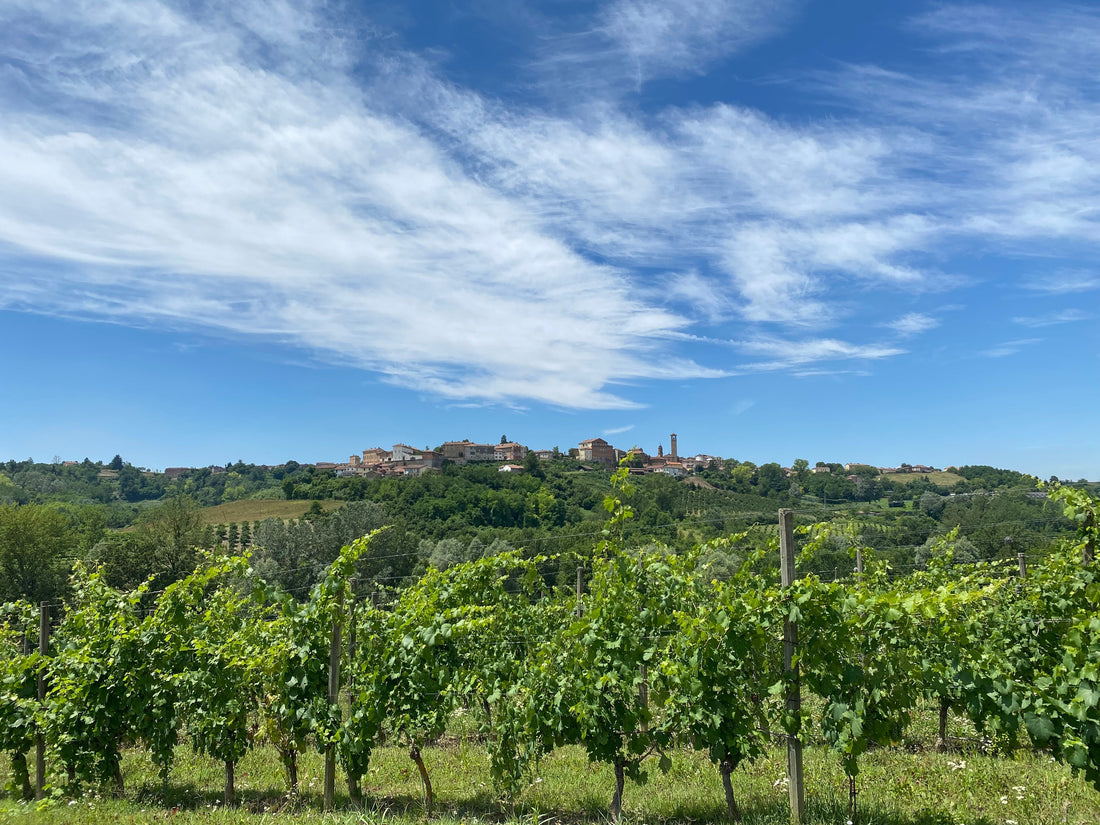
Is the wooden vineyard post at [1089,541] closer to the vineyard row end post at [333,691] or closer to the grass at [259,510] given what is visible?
the vineyard row end post at [333,691]

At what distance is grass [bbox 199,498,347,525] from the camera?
65.6 metres

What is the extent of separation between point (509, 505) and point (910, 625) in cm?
6535

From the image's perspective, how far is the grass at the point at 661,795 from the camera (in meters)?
4.71

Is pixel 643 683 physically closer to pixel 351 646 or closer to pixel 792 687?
pixel 792 687

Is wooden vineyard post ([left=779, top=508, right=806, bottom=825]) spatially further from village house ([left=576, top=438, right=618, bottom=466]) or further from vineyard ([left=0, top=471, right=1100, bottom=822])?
village house ([left=576, top=438, right=618, bottom=466])

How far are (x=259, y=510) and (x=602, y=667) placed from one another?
7350 centimetres

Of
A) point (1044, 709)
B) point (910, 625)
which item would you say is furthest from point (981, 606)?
point (910, 625)

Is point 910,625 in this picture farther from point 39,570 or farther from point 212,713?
point 39,570

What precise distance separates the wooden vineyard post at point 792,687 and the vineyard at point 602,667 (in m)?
0.02

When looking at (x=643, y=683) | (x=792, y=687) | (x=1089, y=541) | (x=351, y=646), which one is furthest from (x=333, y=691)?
(x=1089, y=541)

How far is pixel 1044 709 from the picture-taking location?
4.23 metres

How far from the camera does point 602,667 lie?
5191mm

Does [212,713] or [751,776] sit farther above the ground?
[212,713]

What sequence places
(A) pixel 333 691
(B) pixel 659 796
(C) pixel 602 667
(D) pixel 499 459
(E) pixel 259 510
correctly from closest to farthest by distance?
(C) pixel 602 667 < (B) pixel 659 796 < (A) pixel 333 691 < (E) pixel 259 510 < (D) pixel 499 459
